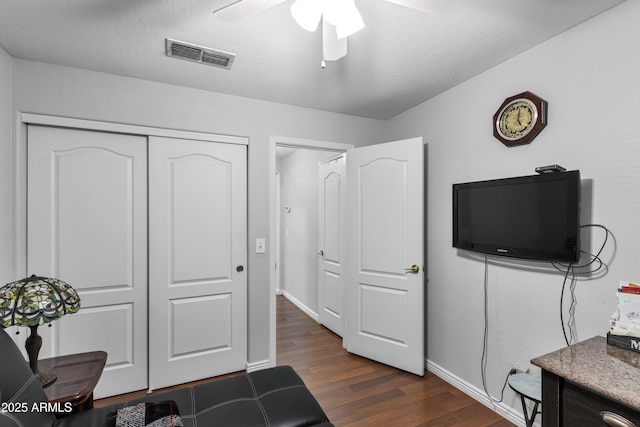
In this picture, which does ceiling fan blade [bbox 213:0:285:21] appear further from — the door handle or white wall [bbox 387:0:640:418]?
the door handle

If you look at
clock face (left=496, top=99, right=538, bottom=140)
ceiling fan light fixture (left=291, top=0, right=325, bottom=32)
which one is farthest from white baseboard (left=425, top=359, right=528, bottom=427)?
ceiling fan light fixture (left=291, top=0, right=325, bottom=32)

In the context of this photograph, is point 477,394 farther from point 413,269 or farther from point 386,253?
point 386,253

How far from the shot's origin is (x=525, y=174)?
2035 millimetres

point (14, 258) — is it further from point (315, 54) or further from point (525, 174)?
point (525, 174)

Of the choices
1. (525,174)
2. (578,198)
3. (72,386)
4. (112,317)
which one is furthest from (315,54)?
(112,317)

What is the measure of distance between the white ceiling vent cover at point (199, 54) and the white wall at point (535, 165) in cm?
180

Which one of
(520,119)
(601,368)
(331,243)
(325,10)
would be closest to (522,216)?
(520,119)

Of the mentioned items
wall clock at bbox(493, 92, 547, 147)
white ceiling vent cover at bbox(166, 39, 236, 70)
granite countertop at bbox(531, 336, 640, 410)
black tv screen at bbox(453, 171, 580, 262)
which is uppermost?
white ceiling vent cover at bbox(166, 39, 236, 70)

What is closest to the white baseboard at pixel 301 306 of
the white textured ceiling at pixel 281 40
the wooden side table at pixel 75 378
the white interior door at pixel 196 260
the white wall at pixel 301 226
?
→ the white wall at pixel 301 226

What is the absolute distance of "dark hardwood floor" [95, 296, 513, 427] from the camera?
2127mm

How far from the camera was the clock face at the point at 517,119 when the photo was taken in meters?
1.97

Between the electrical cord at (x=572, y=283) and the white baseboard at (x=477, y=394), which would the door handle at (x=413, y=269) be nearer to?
the white baseboard at (x=477, y=394)

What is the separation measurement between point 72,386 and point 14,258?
1204mm

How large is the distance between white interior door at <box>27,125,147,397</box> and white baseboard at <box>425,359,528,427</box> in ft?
8.05
